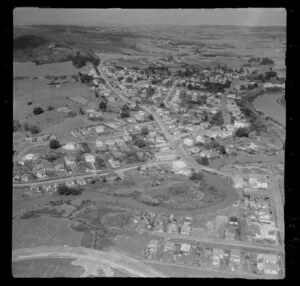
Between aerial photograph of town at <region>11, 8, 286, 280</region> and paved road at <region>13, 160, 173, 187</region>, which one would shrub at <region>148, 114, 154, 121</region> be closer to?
aerial photograph of town at <region>11, 8, 286, 280</region>

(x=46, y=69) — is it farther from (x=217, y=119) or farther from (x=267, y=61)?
(x=267, y=61)

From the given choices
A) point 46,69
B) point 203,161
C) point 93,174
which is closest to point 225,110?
point 203,161

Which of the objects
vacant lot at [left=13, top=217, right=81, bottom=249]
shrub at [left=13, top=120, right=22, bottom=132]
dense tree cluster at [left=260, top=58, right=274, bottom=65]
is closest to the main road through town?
dense tree cluster at [left=260, top=58, right=274, bottom=65]

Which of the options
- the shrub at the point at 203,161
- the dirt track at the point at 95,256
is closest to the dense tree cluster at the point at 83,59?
the shrub at the point at 203,161

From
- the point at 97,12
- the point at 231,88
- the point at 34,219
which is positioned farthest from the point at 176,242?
the point at 97,12

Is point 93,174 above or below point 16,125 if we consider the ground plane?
below

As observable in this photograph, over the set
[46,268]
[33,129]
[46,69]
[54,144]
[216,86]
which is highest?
[46,69]
